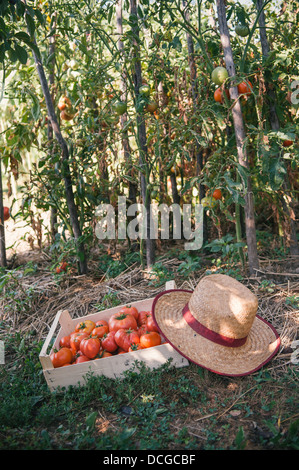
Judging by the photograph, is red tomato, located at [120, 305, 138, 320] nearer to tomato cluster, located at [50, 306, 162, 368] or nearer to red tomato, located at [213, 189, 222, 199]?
tomato cluster, located at [50, 306, 162, 368]

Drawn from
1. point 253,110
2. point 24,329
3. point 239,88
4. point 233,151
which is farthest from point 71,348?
point 253,110

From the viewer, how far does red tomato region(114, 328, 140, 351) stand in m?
2.08

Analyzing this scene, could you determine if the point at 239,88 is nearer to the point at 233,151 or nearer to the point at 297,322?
the point at 233,151

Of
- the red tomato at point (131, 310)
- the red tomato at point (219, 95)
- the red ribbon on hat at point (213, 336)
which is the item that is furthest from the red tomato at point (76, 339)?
the red tomato at point (219, 95)

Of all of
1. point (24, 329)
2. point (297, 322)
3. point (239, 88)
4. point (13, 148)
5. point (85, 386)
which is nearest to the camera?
point (85, 386)

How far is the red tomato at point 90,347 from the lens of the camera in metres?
2.06

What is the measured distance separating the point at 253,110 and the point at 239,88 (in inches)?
20.1

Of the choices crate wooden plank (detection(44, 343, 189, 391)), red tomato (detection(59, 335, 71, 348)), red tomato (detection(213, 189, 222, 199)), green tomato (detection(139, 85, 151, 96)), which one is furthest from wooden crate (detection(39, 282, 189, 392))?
green tomato (detection(139, 85, 151, 96))

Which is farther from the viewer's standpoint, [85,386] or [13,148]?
[13,148]

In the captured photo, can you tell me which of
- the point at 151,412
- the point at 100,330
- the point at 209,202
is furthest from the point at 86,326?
the point at 209,202

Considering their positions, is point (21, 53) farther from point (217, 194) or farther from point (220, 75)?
point (217, 194)

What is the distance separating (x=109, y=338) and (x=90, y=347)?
0.12 metres

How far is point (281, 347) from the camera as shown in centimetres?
211

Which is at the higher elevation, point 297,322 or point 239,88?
point 239,88
